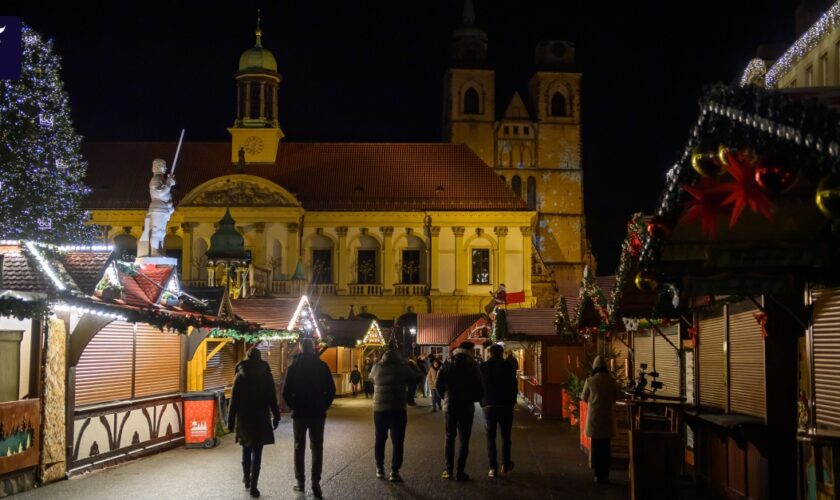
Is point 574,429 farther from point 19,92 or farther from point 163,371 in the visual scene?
point 19,92

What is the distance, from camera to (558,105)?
78688mm

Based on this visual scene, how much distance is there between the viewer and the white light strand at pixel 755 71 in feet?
57.0

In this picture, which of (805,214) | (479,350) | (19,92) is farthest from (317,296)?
(805,214)

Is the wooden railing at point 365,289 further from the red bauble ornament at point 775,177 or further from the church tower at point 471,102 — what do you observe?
the red bauble ornament at point 775,177

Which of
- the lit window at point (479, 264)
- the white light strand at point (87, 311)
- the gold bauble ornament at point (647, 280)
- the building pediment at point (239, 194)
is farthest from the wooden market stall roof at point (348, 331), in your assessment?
the gold bauble ornament at point (647, 280)

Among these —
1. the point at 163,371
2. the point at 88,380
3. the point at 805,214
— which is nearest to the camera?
the point at 805,214

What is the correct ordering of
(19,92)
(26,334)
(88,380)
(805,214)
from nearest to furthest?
(805,214) < (26,334) < (88,380) < (19,92)

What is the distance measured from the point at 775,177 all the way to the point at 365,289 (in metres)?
57.2

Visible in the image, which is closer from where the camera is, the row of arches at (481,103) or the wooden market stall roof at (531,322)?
the wooden market stall roof at (531,322)

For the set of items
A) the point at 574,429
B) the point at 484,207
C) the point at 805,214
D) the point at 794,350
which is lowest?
the point at 574,429

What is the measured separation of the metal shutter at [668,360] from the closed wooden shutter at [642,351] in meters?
0.53

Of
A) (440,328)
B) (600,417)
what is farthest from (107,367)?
(440,328)

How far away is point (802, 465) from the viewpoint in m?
9.86

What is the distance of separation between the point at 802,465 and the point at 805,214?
2.63 metres
